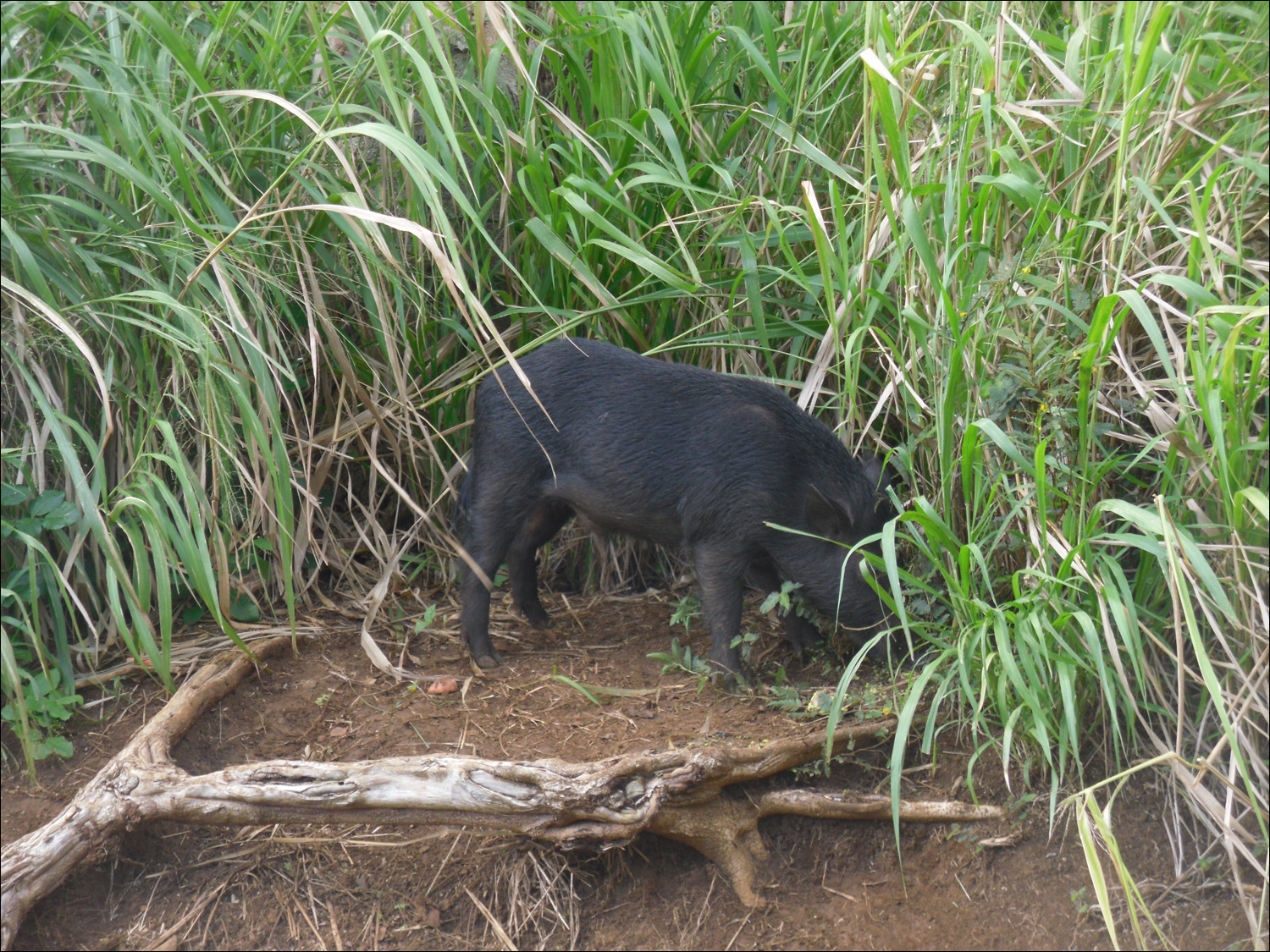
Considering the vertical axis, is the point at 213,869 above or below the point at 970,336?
Result: below

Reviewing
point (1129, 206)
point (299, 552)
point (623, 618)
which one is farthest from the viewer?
point (623, 618)

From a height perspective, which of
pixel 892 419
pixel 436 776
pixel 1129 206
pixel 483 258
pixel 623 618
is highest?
pixel 1129 206

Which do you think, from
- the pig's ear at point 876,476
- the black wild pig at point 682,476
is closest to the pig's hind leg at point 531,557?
the black wild pig at point 682,476

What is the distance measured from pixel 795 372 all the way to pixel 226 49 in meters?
2.06

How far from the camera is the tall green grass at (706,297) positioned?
244cm

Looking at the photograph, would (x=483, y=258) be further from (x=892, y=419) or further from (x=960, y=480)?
(x=960, y=480)

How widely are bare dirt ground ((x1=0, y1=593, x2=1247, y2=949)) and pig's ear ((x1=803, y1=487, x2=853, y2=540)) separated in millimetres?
506

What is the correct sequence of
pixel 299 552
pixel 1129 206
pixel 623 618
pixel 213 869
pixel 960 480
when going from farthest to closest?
1. pixel 623 618
2. pixel 299 552
3. pixel 960 480
4. pixel 213 869
5. pixel 1129 206

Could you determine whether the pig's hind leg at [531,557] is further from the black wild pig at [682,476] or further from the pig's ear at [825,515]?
the pig's ear at [825,515]

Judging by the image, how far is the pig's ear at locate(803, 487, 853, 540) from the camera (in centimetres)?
330

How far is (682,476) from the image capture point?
135 inches

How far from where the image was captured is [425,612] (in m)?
3.79

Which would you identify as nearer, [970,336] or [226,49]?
[970,336]

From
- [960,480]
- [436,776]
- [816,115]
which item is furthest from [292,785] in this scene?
[816,115]
